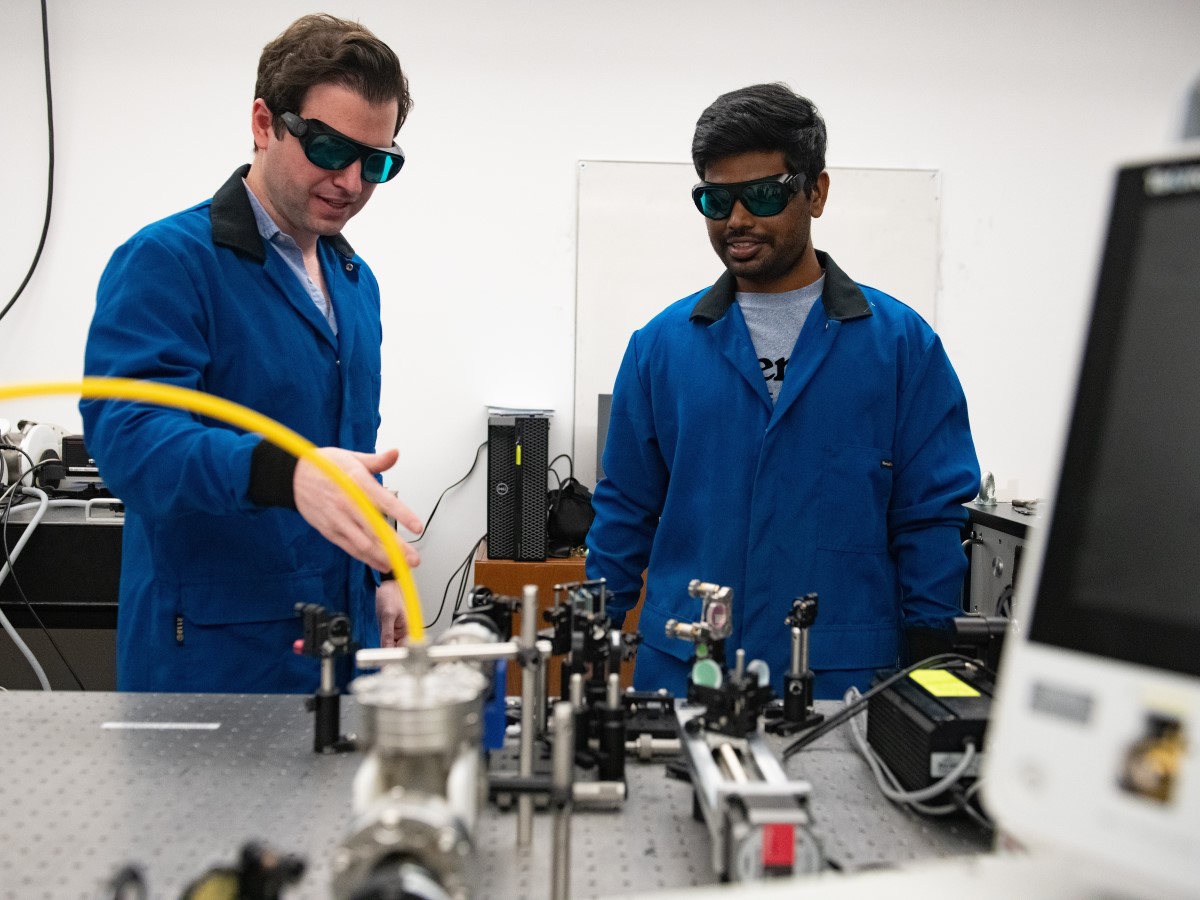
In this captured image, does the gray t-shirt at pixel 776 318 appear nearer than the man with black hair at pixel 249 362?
No

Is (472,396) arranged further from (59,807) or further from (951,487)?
(59,807)

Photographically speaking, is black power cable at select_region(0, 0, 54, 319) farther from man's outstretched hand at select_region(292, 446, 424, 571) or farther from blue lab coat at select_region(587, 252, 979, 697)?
man's outstretched hand at select_region(292, 446, 424, 571)

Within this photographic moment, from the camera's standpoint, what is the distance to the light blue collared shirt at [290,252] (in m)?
1.56

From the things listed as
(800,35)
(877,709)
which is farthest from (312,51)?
(800,35)

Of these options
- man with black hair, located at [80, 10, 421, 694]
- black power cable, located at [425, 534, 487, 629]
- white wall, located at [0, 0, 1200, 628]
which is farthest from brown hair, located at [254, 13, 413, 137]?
black power cable, located at [425, 534, 487, 629]

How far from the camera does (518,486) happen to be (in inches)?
133

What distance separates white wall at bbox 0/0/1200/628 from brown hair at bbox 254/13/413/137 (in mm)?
2310

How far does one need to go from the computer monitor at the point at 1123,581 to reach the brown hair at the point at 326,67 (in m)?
1.25

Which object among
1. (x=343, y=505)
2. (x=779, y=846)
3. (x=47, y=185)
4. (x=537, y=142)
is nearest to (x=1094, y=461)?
(x=779, y=846)

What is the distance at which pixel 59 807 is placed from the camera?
0.92 metres

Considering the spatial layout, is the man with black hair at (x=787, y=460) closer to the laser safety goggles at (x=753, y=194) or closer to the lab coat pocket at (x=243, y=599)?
the laser safety goggles at (x=753, y=194)

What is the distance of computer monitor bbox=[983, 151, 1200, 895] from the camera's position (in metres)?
0.50

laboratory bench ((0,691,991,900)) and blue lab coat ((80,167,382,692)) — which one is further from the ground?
blue lab coat ((80,167,382,692))

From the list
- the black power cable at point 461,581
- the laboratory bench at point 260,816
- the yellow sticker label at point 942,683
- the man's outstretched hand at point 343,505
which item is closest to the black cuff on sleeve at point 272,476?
the man's outstretched hand at point 343,505
